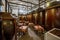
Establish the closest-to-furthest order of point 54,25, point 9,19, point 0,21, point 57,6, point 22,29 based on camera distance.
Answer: point 0,21 < point 9,19 < point 57,6 < point 54,25 < point 22,29

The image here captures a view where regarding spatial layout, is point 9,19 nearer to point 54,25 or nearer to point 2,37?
point 2,37

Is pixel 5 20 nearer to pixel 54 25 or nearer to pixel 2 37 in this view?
pixel 2 37

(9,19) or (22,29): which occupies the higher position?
(9,19)

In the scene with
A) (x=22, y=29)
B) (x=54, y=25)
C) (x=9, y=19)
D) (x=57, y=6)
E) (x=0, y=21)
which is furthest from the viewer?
(x=22, y=29)

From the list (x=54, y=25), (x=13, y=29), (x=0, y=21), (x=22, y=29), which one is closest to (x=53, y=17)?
(x=54, y=25)

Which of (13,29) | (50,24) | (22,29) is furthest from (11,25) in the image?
(50,24)

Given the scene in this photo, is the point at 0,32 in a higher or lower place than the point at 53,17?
lower

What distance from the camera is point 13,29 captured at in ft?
13.2

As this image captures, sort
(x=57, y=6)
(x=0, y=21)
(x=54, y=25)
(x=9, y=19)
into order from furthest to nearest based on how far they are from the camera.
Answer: (x=54, y=25), (x=57, y=6), (x=9, y=19), (x=0, y=21)

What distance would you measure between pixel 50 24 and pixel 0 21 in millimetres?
4830

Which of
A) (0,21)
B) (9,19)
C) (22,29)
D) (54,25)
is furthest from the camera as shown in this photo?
(22,29)

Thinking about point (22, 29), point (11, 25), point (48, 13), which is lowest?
point (22, 29)

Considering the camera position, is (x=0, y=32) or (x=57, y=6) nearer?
(x=0, y=32)

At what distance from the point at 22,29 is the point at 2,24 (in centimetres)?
406
